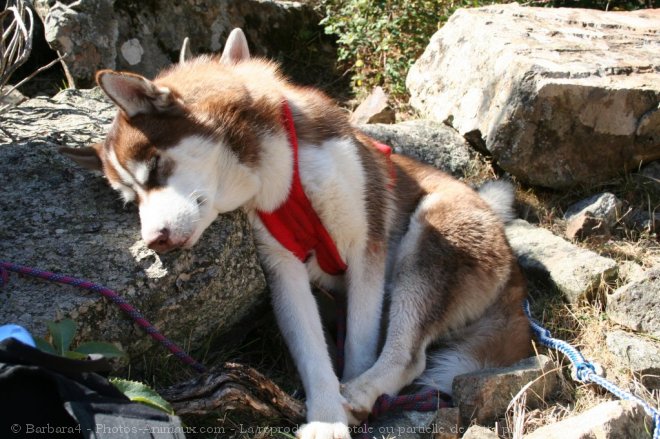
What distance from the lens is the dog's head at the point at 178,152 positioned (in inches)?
108

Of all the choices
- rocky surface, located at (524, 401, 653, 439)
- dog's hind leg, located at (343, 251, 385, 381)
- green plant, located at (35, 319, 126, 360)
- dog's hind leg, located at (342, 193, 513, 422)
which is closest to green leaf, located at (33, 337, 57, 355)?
green plant, located at (35, 319, 126, 360)

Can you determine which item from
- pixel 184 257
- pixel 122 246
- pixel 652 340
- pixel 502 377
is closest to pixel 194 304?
pixel 184 257

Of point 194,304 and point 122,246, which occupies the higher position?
point 122,246

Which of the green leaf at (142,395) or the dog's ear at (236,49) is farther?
the dog's ear at (236,49)

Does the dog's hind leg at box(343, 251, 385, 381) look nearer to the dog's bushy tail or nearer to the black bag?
the dog's bushy tail

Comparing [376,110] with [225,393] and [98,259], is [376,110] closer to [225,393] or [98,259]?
[98,259]

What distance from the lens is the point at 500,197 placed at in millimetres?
4172

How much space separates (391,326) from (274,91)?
1.21 m

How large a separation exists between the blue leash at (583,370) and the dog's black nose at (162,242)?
1828 millimetres

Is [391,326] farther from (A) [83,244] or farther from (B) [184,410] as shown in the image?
(A) [83,244]

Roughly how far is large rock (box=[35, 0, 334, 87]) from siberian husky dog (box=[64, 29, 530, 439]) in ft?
6.34

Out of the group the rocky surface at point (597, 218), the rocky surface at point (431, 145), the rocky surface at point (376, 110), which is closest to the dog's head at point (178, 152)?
the rocky surface at point (431, 145)

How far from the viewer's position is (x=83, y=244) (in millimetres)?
2871

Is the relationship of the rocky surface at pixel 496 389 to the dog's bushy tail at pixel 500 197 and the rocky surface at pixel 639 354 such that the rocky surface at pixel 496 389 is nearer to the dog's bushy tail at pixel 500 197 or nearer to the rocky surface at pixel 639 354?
the rocky surface at pixel 639 354
